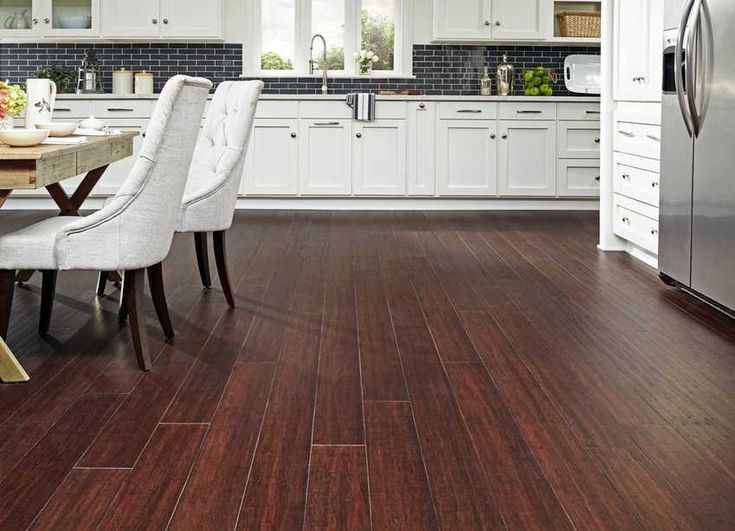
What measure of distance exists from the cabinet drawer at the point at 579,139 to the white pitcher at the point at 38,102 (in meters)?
4.50

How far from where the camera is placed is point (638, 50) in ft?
16.4

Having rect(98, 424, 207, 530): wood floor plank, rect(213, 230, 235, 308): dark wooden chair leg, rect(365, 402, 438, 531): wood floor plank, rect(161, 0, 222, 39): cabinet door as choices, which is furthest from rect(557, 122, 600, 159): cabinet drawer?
rect(98, 424, 207, 530): wood floor plank

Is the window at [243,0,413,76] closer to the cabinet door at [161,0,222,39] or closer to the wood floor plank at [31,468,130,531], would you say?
the cabinet door at [161,0,222,39]

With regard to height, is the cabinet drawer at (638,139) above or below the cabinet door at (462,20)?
below

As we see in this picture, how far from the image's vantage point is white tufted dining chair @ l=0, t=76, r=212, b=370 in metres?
2.89

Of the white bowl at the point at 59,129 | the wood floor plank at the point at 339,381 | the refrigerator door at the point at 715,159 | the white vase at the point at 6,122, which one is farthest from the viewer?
the white bowl at the point at 59,129

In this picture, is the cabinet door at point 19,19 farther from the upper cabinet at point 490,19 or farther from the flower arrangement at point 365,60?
the upper cabinet at point 490,19

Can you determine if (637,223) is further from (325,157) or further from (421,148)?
(325,157)

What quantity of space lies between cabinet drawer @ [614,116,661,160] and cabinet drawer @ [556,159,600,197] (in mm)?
2067

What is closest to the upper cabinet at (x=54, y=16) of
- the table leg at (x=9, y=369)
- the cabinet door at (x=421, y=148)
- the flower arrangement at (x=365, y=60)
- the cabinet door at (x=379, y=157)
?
the flower arrangement at (x=365, y=60)

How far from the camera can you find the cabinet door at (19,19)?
757 centimetres

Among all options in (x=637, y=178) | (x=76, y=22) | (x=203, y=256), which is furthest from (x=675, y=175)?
(x=76, y=22)

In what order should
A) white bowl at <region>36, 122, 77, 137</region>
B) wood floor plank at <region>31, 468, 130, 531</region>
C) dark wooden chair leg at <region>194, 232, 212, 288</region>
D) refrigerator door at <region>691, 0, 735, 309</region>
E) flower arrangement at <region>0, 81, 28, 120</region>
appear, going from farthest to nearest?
dark wooden chair leg at <region>194, 232, 212, 288</region>, white bowl at <region>36, 122, 77, 137</region>, refrigerator door at <region>691, 0, 735, 309</region>, flower arrangement at <region>0, 81, 28, 120</region>, wood floor plank at <region>31, 468, 130, 531</region>

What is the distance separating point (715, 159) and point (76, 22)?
5375mm
